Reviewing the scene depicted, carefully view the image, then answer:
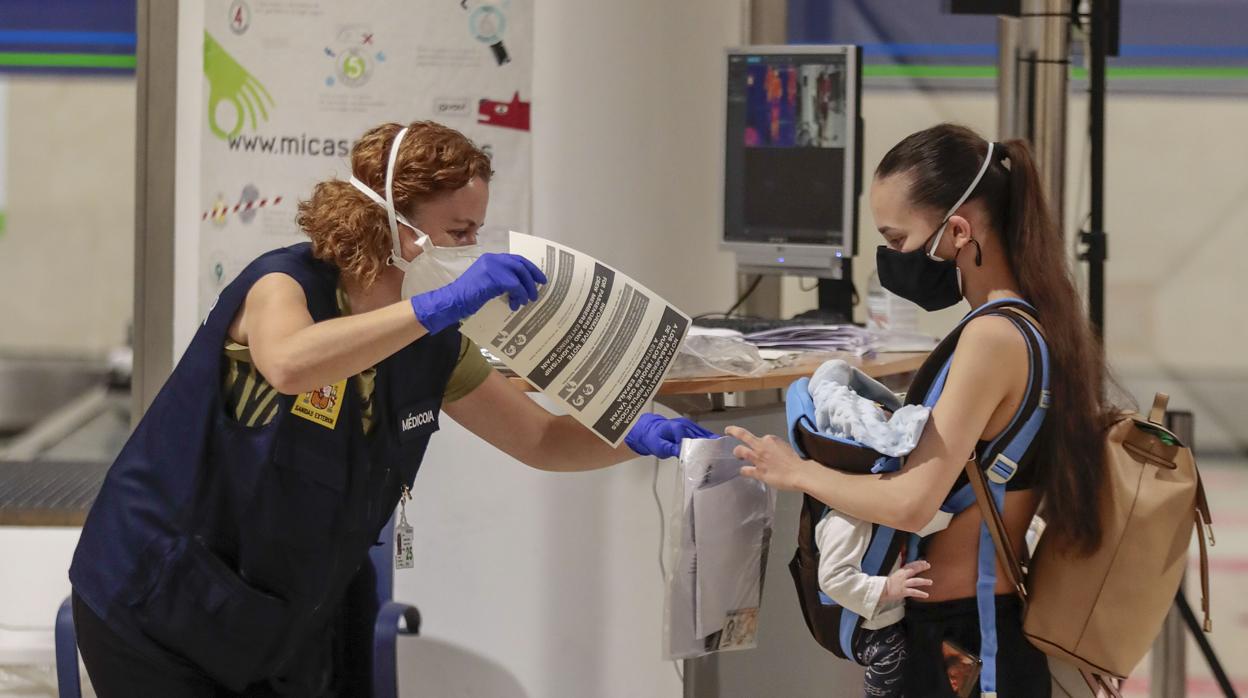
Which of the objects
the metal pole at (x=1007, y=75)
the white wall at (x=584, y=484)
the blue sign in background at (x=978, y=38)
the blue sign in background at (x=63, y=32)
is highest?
the blue sign in background at (x=978, y=38)

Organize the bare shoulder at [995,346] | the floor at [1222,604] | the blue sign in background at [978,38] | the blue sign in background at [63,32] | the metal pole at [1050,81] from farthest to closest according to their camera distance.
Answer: the blue sign in background at [978,38]
the blue sign in background at [63,32]
the metal pole at [1050,81]
the floor at [1222,604]
the bare shoulder at [995,346]

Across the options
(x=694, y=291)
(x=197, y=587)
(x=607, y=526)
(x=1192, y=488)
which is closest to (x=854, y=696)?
(x=607, y=526)

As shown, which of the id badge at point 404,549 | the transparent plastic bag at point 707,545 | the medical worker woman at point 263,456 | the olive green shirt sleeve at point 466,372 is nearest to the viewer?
the medical worker woman at point 263,456

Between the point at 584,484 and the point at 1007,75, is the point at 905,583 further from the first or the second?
the point at 1007,75

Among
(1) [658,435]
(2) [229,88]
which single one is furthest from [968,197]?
(2) [229,88]

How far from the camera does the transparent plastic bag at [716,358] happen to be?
7.64 feet

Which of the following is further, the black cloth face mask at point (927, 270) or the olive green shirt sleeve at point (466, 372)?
the olive green shirt sleeve at point (466, 372)

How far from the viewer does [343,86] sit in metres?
3.03

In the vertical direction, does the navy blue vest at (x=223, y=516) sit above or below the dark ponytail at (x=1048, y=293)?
below

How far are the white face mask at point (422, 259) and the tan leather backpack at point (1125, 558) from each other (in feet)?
2.48

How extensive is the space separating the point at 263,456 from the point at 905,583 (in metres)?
0.89

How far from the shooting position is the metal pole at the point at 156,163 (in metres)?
3.26

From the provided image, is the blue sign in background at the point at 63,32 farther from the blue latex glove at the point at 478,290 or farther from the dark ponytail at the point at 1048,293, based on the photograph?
the dark ponytail at the point at 1048,293

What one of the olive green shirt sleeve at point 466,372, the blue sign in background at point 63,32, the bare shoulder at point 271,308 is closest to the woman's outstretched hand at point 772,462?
the olive green shirt sleeve at point 466,372
